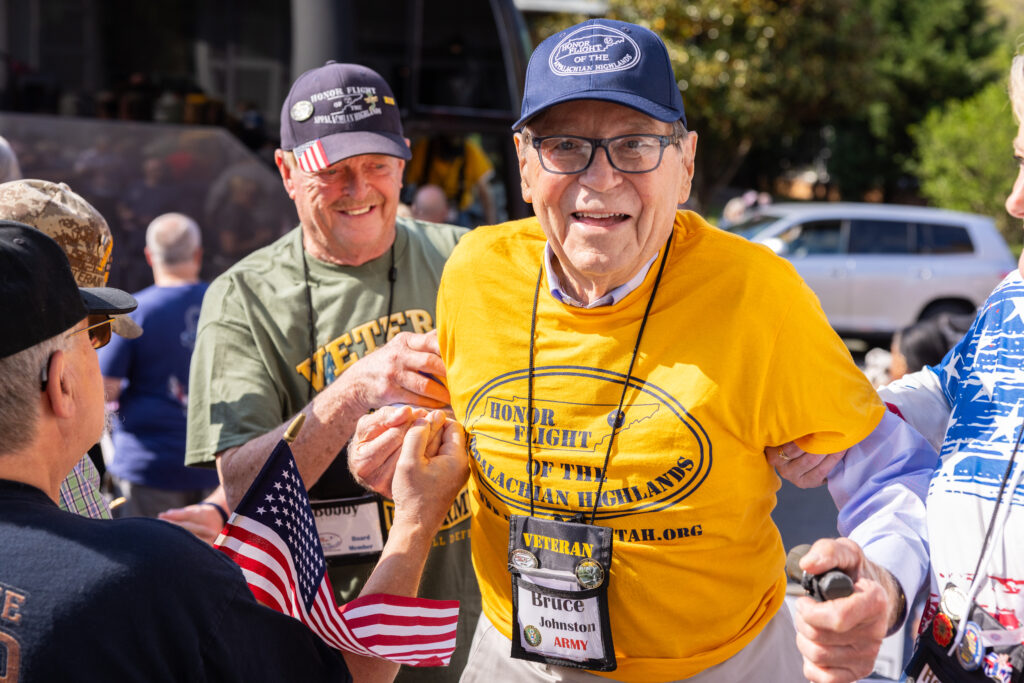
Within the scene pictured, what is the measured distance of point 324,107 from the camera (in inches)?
108

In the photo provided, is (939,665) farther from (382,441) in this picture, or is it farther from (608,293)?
(382,441)

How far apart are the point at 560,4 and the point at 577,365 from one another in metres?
15.3

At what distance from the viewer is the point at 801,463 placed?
5.88ft

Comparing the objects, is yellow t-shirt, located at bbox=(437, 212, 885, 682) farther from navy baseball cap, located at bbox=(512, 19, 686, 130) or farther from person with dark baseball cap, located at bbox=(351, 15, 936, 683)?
navy baseball cap, located at bbox=(512, 19, 686, 130)

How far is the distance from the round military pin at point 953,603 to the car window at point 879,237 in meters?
11.5

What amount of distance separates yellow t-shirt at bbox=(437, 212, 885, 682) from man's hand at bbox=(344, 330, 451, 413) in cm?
19

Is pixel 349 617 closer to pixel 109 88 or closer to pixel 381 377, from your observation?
pixel 381 377

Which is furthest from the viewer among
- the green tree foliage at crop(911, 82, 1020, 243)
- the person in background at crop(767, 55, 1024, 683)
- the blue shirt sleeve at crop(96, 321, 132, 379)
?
the green tree foliage at crop(911, 82, 1020, 243)

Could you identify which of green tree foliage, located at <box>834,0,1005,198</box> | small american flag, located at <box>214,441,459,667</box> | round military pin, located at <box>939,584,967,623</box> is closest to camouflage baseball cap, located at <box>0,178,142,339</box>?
small american flag, located at <box>214,441,459,667</box>

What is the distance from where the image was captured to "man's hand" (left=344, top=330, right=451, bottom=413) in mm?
2145

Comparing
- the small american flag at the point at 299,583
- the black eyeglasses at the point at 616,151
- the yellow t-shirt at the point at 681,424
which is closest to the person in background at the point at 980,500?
the yellow t-shirt at the point at 681,424

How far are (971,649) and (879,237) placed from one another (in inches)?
464

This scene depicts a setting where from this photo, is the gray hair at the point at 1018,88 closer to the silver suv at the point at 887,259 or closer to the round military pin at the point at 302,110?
the round military pin at the point at 302,110

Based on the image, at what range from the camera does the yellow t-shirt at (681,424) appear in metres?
1.73
